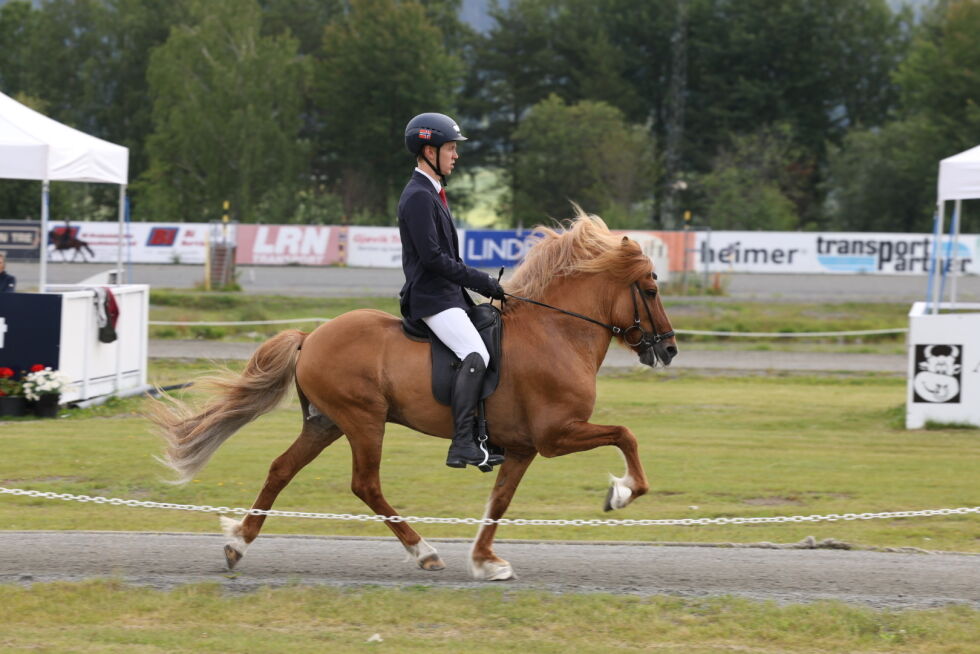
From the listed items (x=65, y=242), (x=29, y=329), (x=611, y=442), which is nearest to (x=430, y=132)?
(x=611, y=442)

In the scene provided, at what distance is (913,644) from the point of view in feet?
20.0

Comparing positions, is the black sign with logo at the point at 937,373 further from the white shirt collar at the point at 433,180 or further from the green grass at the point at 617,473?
the white shirt collar at the point at 433,180

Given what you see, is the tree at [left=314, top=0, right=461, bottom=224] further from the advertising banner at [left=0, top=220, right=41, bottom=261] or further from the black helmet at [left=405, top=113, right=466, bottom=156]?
the black helmet at [left=405, top=113, right=466, bottom=156]

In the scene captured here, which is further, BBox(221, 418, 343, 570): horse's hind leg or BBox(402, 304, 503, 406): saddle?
BBox(221, 418, 343, 570): horse's hind leg

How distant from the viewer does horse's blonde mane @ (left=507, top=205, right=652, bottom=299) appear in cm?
766

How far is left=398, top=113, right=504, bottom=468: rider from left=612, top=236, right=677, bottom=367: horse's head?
0.78 metres

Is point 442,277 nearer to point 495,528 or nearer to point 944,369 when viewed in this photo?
point 495,528

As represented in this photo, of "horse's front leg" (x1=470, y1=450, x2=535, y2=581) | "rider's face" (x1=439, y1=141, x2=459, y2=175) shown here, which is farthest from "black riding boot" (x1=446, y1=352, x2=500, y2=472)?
"rider's face" (x1=439, y1=141, x2=459, y2=175)

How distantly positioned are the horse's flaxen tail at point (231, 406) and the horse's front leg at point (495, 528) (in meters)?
1.50

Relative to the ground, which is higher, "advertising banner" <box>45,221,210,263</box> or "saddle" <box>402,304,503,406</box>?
"advertising banner" <box>45,221,210,263</box>

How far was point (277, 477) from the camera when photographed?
298 inches

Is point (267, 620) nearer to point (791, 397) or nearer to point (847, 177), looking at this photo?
point (791, 397)

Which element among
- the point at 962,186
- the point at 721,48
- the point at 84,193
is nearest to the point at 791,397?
the point at 962,186

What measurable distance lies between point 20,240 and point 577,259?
38.1 ft
